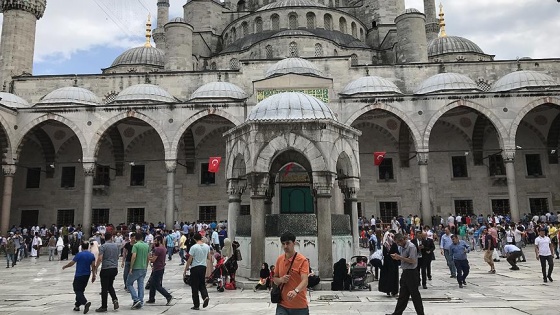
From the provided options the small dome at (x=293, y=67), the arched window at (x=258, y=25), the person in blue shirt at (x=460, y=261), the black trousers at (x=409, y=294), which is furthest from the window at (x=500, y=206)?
the black trousers at (x=409, y=294)

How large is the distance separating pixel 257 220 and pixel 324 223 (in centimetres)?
107

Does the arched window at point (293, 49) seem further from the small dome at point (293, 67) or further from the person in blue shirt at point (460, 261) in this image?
the person in blue shirt at point (460, 261)

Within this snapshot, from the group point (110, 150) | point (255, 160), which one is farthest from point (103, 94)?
point (255, 160)

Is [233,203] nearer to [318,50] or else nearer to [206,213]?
[206,213]

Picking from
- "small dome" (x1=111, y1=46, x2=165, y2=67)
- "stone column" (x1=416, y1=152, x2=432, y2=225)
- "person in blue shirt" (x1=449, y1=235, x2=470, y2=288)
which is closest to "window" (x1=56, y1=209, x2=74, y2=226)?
"small dome" (x1=111, y1=46, x2=165, y2=67)

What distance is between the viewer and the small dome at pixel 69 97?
18.6 metres

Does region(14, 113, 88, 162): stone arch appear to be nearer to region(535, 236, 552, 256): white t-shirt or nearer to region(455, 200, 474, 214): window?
region(535, 236, 552, 256): white t-shirt

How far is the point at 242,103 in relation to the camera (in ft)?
56.7

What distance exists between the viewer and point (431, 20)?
2938 cm

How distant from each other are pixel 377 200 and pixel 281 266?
17014 millimetres

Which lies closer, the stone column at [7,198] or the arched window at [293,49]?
the stone column at [7,198]

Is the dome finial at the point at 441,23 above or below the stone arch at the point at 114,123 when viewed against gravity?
above

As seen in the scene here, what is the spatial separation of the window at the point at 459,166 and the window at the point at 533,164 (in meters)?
2.76

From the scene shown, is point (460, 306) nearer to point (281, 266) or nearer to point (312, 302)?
point (312, 302)
